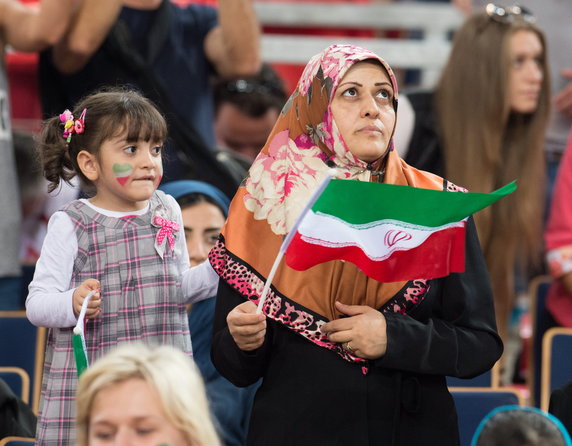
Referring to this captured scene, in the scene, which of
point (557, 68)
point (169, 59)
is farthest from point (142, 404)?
point (557, 68)

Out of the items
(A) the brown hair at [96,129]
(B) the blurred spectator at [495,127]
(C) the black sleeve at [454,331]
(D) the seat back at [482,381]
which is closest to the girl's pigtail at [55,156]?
(A) the brown hair at [96,129]

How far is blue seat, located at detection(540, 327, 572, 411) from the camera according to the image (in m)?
3.71

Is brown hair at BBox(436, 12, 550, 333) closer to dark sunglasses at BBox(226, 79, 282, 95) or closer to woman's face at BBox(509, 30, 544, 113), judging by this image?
woman's face at BBox(509, 30, 544, 113)

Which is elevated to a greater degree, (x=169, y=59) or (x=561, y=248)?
(x=169, y=59)

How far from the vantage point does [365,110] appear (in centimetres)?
262

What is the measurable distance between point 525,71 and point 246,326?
247 cm

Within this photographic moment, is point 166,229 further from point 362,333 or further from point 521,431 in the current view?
point 521,431

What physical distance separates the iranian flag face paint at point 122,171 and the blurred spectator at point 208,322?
86cm

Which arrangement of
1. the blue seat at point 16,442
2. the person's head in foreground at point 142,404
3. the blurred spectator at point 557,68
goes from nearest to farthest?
the person's head in foreground at point 142,404 → the blue seat at point 16,442 → the blurred spectator at point 557,68

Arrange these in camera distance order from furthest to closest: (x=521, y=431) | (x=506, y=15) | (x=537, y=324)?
(x=506, y=15) < (x=537, y=324) < (x=521, y=431)

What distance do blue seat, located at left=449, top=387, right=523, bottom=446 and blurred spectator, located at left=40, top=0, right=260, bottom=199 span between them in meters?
Result: 1.31

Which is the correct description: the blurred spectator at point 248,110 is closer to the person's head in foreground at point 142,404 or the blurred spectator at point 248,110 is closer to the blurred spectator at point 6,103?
the blurred spectator at point 6,103

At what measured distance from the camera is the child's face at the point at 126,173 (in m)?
2.71

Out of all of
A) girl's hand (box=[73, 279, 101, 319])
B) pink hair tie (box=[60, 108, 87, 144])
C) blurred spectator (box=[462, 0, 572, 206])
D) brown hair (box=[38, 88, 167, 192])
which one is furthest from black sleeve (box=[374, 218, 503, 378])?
blurred spectator (box=[462, 0, 572, 206])
